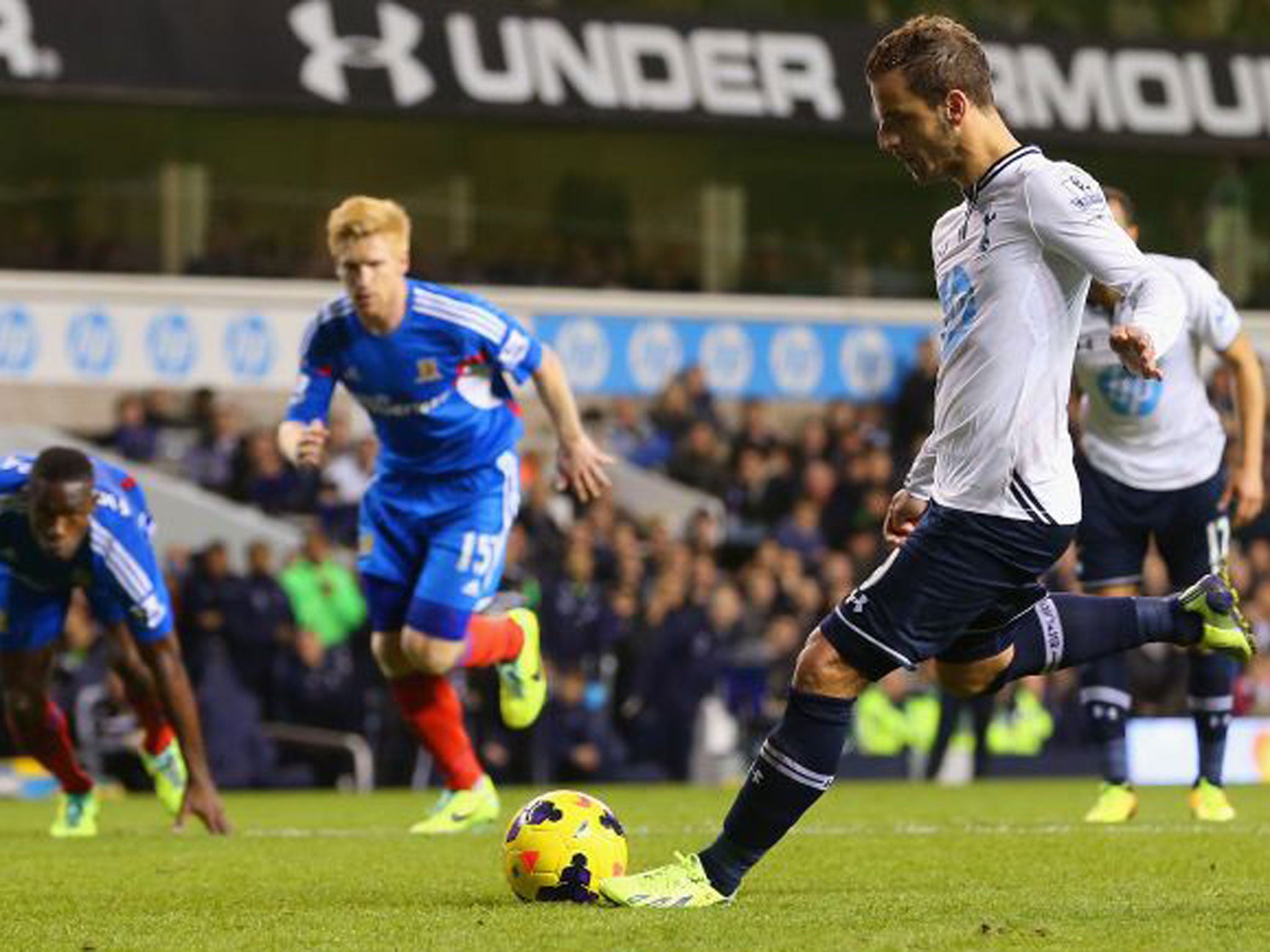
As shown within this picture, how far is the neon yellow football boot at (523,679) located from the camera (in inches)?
439

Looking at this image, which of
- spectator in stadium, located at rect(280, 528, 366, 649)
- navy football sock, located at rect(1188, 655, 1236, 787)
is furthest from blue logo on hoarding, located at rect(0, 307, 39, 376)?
navy football sock, located at rect(1188, 655, 1236, 787)

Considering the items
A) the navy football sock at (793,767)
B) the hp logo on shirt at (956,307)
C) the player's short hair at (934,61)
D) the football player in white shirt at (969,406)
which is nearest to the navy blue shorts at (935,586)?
the football player in white shirt at (969,406)

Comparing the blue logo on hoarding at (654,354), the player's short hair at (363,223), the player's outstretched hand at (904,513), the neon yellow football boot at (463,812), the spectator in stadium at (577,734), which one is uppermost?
the blue logo on hoarding at (654,354)

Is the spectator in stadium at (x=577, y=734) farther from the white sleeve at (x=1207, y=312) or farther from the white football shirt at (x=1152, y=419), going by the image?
the white sleeve at (x=1207, y=312)

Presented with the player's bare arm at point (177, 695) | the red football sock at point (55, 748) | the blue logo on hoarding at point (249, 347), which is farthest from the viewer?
the blue logo on hoarding at point (249, 347)

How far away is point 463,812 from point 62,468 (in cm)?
212

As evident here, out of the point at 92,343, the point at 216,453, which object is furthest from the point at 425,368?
the point at 92,343

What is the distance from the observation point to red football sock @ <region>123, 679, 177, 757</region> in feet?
37.3

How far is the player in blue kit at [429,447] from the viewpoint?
1019cm

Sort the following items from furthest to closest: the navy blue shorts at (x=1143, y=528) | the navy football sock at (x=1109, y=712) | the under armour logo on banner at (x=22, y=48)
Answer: the under armour logo on banner at (x=22, y=48)
the navy football sock at (x=1109, y=712)
the navy blue shorts at (x=1143, y=528)

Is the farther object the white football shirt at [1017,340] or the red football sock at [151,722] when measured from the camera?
the red football sock at [151,722]

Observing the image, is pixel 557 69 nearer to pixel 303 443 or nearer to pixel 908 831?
pixel 908 831

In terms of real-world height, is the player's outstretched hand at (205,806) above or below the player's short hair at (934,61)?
below

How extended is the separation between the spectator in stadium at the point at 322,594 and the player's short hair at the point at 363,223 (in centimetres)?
875
